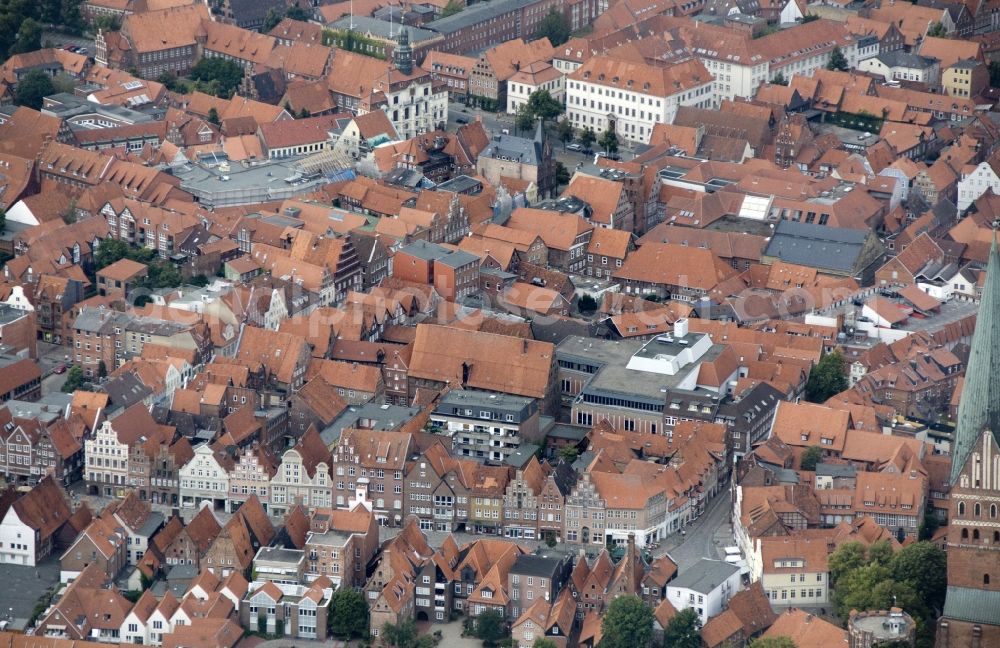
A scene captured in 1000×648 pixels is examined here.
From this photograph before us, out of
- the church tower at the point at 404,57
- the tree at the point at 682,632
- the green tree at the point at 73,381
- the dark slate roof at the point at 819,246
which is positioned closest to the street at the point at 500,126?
the church tower at the point at 404,57

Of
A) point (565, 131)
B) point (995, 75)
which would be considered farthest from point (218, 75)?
point (995, 75)

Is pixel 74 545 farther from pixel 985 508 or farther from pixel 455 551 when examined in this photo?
pixel 985 508

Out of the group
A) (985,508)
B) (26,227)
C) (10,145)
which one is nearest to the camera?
(985,508)

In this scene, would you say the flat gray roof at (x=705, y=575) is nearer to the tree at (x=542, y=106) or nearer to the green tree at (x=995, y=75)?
the tree at (x=542, y=106)

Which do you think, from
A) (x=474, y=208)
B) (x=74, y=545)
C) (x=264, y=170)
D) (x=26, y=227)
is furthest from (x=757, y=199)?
(x=74, y=545)

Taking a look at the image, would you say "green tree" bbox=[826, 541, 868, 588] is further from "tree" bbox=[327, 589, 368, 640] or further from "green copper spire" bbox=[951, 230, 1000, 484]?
"tree" bbox=[327, 589, 368, 640]
